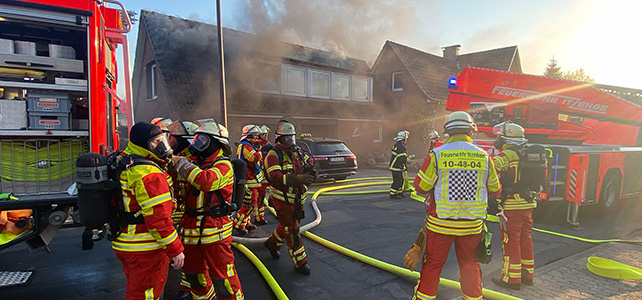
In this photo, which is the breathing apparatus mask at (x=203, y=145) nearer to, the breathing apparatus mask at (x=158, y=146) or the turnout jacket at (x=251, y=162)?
the breathing apparatus mask at (x=158, y=146)

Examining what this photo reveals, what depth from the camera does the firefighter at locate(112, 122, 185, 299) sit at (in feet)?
7.36

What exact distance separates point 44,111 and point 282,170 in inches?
93.4

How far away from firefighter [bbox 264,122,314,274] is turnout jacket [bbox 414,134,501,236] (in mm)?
1435

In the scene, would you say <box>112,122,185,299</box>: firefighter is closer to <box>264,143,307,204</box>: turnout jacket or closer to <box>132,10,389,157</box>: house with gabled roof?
<box>264,143,307,204</box>: turnout jacket

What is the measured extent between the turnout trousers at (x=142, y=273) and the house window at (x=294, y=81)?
12.9m

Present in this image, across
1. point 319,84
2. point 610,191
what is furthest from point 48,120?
point 319,84

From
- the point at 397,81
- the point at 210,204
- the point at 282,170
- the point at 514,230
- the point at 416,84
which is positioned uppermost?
Result: the point at 397,81

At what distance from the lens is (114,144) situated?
4.04 m

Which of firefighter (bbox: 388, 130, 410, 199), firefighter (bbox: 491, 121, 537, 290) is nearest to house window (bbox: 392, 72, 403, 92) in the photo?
firefighter (bbox: 388, 130, 410, 199)

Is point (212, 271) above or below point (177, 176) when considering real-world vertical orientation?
below

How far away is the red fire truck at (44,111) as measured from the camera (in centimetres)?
302

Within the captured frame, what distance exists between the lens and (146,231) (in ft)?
7.71

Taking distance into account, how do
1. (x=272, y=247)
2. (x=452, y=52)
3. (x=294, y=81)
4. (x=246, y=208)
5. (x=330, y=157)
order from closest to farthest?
(x=272, y=247)
(x=246, y=208)
(x=330, y=157)
(x=294, y=81)
(x=452, y=52)

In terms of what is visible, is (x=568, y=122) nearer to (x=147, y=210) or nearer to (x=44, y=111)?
(x=147, y=210)
